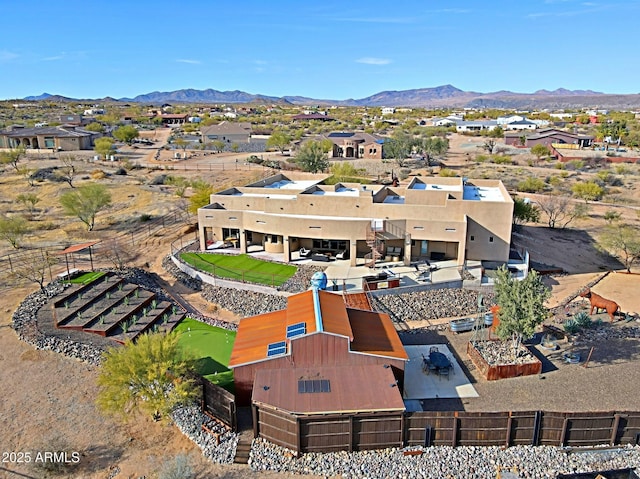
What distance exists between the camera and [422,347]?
24625 millimetres

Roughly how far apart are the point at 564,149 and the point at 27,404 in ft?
335

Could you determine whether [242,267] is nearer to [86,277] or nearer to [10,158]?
[86,277]

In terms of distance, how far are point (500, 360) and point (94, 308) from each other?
22811 millimetres

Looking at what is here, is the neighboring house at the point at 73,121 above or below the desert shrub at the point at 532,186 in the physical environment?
above

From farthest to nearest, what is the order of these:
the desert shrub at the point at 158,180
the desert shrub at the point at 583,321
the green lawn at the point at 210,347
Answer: the desert shrub at the point at 158,180, the desert shrub at the point at 583,321, the green lawn at the point at 210,347

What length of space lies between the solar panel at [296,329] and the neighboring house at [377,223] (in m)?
13.7

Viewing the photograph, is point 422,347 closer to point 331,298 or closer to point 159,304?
point 331,298

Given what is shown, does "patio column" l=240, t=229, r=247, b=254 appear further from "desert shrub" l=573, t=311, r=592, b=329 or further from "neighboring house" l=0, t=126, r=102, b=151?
"neighboring house" l=0, t=126, r=102, b=151

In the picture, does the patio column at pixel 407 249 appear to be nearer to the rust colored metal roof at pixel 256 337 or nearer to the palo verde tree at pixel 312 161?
the rust colored metal roof at pixel 256 337

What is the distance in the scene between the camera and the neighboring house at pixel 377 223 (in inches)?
1304

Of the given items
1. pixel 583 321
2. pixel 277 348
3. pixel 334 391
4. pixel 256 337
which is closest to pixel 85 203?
pixel 256 337

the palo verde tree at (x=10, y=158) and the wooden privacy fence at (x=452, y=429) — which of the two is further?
the palo verde tree at (x=10, y=158)

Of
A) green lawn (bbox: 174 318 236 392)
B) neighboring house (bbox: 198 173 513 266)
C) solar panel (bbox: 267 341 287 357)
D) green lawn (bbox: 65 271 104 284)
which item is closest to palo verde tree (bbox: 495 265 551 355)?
solar panel (bbox: 267 341 287 357)

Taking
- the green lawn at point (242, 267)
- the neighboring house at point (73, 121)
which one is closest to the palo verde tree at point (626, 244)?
the green lawn at point (242, 267)
